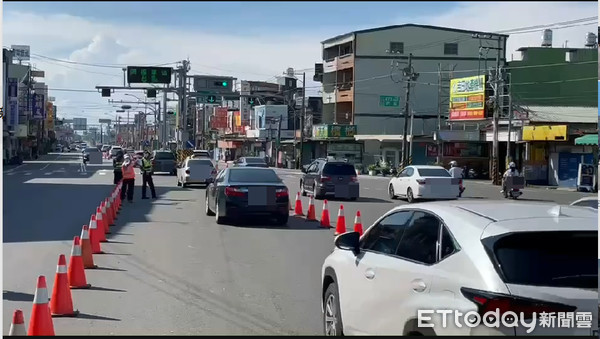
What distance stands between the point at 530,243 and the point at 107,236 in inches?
467

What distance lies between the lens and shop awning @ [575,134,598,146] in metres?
41.6

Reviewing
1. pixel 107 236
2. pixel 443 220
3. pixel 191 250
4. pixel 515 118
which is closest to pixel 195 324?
pixel 443 220

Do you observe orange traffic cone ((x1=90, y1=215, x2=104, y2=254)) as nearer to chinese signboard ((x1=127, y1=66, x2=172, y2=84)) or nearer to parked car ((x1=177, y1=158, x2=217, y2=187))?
parked car ((x1=177, y1=158, x2=217, y2=187))

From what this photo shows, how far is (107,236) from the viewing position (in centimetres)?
1508

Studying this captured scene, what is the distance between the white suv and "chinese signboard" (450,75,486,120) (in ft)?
167

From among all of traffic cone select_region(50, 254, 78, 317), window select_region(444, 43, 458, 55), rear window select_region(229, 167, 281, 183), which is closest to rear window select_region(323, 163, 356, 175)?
rear window select_region(229, 167, 281, 183)

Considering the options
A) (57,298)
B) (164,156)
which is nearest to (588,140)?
(164,156)

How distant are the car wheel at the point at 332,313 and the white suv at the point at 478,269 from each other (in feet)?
0.95

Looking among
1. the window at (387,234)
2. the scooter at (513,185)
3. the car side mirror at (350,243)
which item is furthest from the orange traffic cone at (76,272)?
the scooter at (513,185)

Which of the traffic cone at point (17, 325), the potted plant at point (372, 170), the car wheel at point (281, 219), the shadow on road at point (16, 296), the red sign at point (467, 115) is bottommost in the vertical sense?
the potted plant at point (372, 170)

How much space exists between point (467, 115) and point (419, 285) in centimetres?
5427

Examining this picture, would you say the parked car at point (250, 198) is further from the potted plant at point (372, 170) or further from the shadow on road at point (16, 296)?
the potted plant at point (372, 170)

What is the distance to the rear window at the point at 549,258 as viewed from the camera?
441cm

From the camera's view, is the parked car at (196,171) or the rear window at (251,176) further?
the parked car at (196,171)
